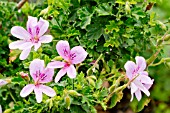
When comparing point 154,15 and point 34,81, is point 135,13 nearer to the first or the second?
point 154,15

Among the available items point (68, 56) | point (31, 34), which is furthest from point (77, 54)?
point (31, 34)

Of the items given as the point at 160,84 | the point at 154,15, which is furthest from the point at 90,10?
the point at 160,84

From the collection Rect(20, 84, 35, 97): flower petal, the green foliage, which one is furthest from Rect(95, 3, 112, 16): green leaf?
Rect(20, 84, 35, 97): flower petal

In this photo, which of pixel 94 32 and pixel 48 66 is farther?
pixel 94 32

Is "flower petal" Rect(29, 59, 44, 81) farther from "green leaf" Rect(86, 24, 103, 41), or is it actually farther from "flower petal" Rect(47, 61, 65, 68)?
"green leaf" Rect(86, 24, 103, 41)

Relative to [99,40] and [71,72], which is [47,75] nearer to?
[71,72]
